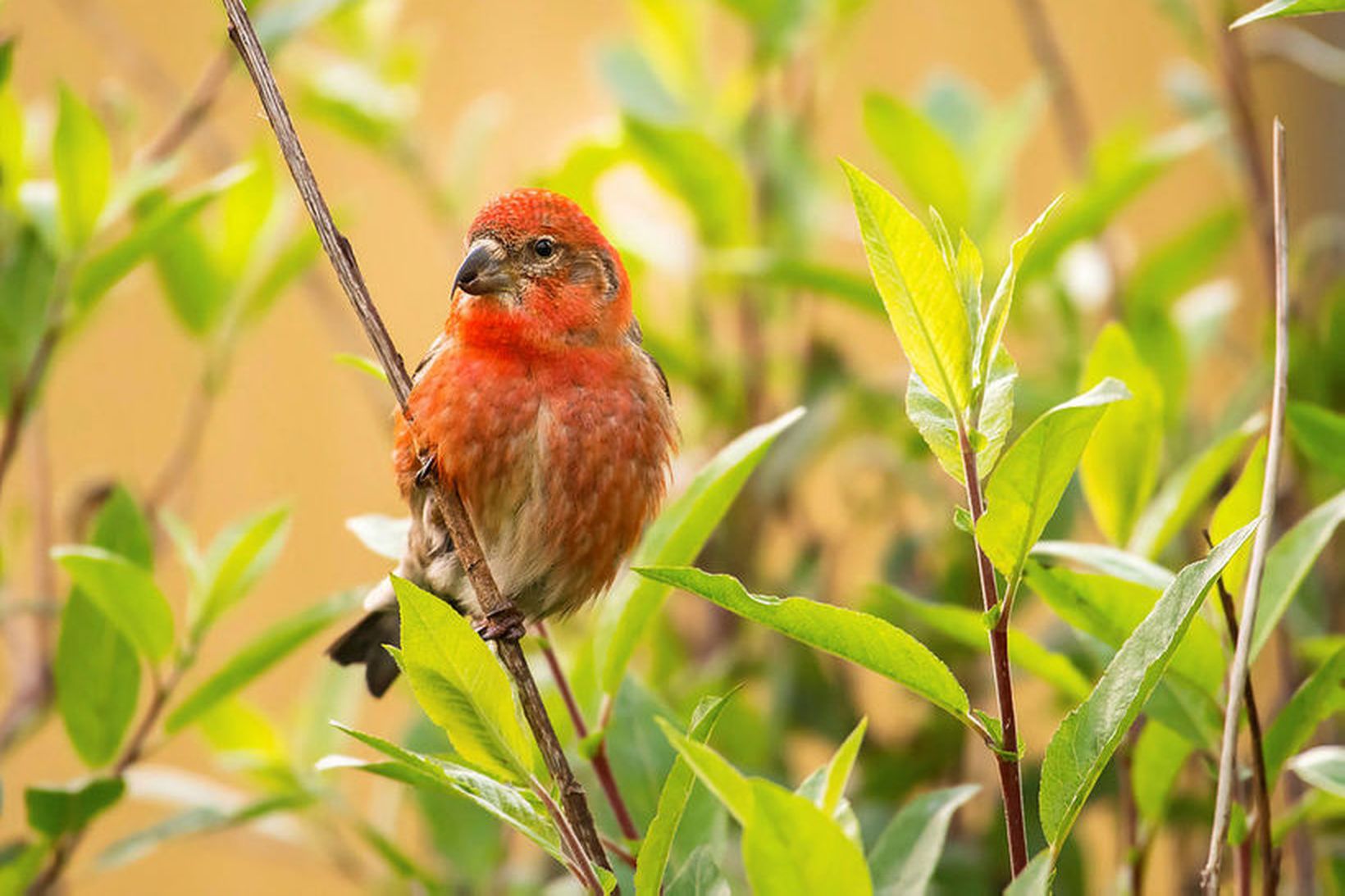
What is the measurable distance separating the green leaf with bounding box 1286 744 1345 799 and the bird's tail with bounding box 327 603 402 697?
2.40ft

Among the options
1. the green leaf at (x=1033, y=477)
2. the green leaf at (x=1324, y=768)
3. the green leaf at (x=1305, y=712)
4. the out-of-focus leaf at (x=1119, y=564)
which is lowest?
the green leaf at (x=1324, y=768)

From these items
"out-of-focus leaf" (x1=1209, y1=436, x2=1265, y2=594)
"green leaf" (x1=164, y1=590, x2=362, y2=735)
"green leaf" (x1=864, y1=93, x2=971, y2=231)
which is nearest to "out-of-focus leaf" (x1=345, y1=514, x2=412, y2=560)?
"green leaf" (x1=164, y1=590, x2=362, y2=735)

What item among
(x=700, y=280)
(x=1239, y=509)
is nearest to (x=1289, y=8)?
(x=1239, y=509)

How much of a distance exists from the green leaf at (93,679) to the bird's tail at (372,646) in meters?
0.19

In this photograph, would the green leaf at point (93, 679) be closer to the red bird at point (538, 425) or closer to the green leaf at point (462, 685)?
the red bird at point (538, 425)

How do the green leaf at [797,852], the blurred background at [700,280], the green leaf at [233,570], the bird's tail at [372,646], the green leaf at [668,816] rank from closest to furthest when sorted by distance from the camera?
the green leaf at [797,852] → the green leaf at [668,816] → the green leaf at [233,570] → the bird's tail at [372,646] → the blurred background at [700,280]

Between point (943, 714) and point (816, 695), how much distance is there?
0.15 m

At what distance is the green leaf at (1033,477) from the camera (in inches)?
27.7

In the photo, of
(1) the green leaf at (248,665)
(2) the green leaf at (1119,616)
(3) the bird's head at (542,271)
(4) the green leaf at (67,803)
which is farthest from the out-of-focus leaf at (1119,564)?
(4) the green leaf at (67,803)

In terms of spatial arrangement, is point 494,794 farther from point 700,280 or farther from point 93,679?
point 700,280

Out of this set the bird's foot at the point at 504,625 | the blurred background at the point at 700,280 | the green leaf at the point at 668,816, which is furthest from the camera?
the blurred background at the point at 700,280

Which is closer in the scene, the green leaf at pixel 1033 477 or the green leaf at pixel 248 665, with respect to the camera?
the green leaf at pixel 1033 477

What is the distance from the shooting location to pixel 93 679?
1.18 meters

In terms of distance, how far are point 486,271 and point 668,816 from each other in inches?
19.0
